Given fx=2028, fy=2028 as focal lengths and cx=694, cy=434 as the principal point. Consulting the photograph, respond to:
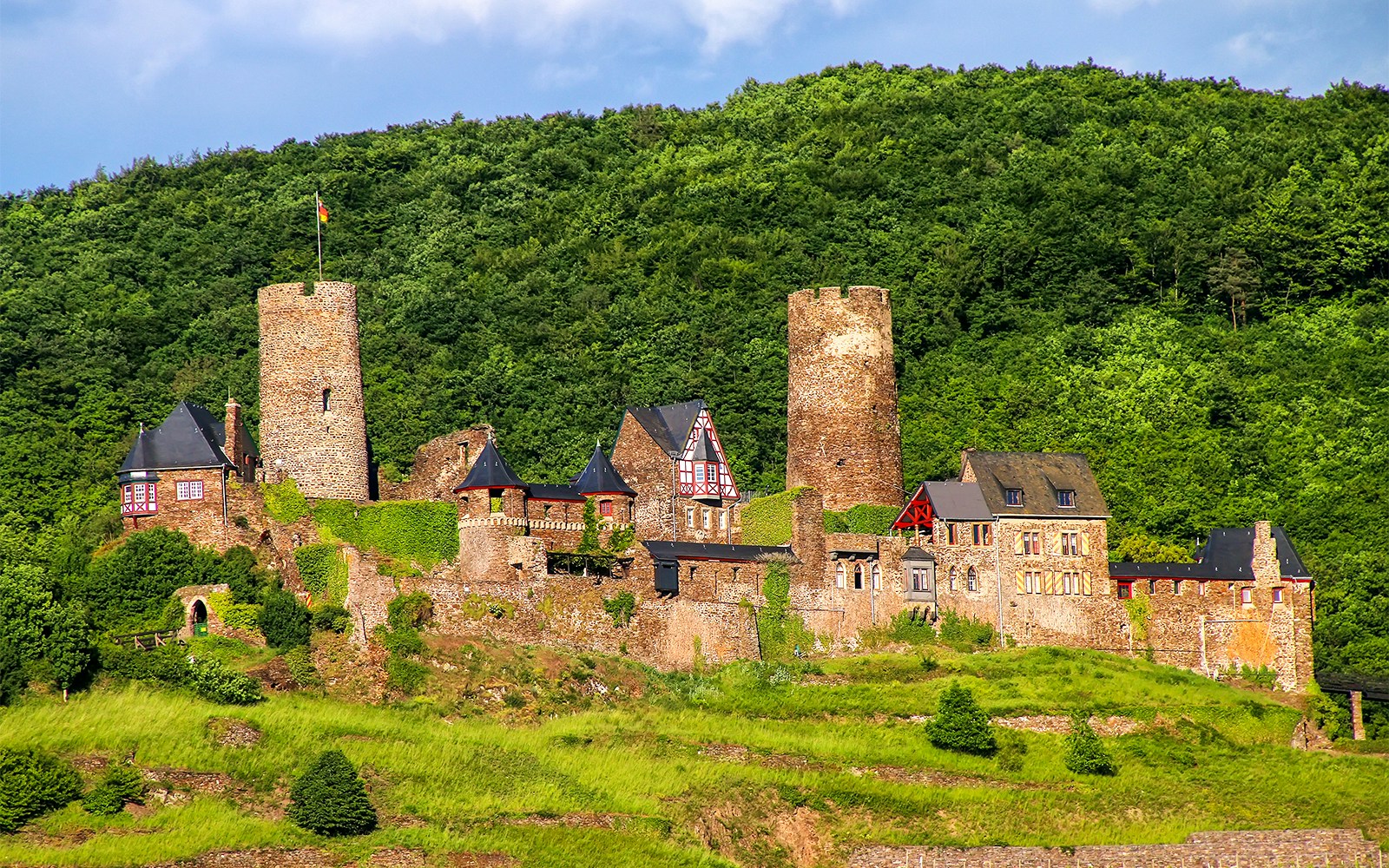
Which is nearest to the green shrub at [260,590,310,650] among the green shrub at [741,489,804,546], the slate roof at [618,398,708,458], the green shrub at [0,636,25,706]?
the green shrub at [0,636,25,706]

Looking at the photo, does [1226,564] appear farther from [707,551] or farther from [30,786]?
[30,786]

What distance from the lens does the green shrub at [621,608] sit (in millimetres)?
56750

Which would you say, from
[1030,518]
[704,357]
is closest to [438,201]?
[704,357]

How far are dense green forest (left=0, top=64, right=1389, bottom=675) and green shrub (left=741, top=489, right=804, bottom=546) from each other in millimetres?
7219

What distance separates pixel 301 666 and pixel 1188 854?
23.1 metres

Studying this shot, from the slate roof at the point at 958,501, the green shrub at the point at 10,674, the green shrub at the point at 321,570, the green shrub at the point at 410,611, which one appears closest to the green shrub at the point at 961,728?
the slate roof at the point at 958,501

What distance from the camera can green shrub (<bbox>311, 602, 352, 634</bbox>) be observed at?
55406 mm

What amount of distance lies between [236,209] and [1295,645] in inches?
2252

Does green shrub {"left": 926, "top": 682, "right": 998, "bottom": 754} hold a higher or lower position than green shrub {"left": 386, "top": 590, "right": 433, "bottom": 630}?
lower

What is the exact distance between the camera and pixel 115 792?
4450cm

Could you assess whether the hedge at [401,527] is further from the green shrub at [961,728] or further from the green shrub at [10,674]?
the green shrub at [961,728]

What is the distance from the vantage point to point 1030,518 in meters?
61.1

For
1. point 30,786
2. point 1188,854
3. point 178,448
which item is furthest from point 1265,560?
point 30,786

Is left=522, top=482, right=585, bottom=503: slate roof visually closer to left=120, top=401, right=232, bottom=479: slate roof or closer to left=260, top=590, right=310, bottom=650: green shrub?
left=260, top=590, right=310, bottom=650: green shrub
